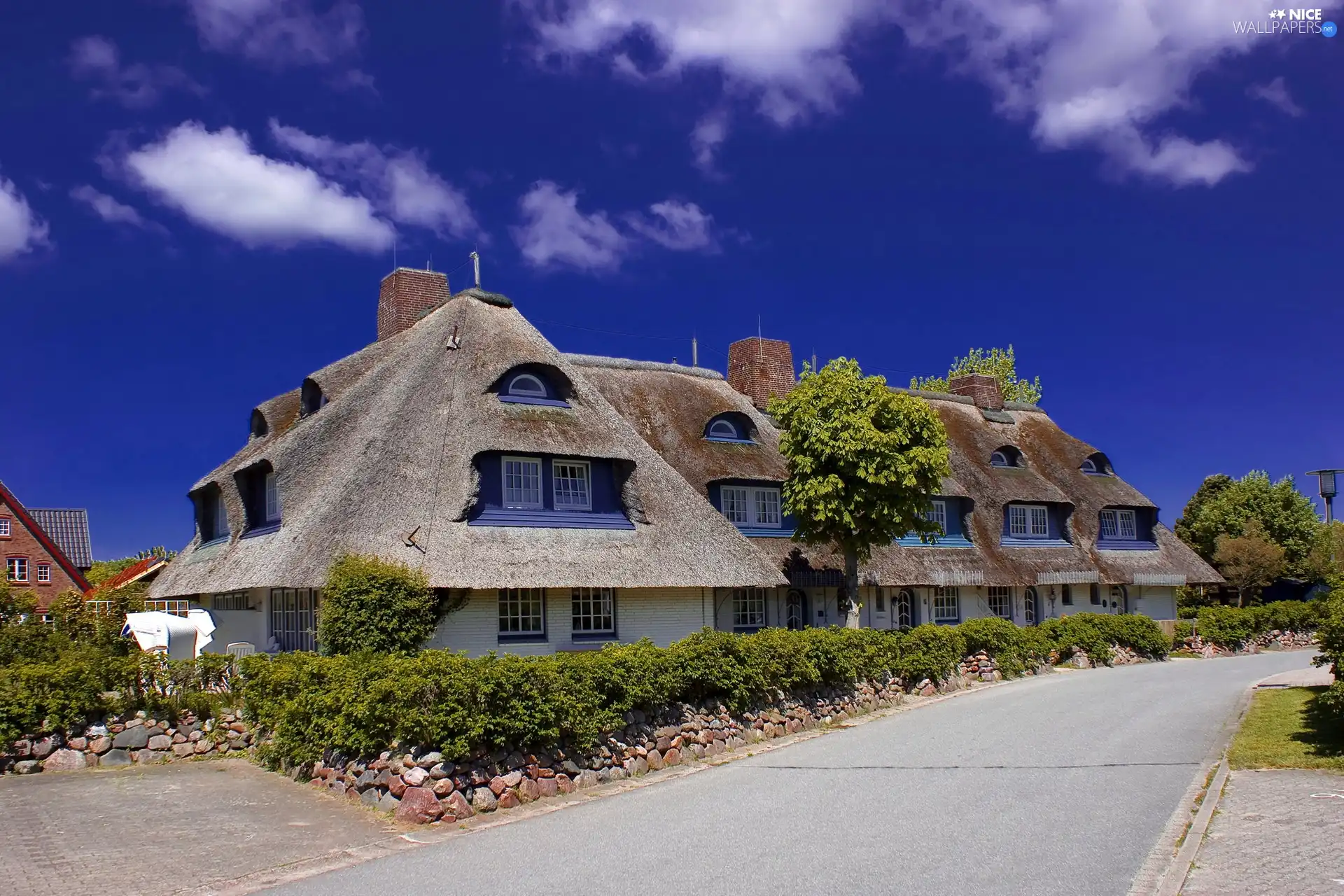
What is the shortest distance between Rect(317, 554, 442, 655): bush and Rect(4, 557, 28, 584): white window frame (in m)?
40.5

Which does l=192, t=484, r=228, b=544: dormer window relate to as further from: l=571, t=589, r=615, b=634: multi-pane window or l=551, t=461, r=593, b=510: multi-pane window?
l=571, t=589, r=615, b=634: multi-pane window

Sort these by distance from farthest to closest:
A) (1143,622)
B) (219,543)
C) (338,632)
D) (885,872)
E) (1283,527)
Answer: (1283,527) → (1143,622) → (219,543) → (338,632) → (885,872)

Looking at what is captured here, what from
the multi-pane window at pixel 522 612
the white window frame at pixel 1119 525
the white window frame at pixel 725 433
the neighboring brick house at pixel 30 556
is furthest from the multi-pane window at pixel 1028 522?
the neighboring brick house at pixel 30 556

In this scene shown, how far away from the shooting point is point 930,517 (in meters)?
33.7

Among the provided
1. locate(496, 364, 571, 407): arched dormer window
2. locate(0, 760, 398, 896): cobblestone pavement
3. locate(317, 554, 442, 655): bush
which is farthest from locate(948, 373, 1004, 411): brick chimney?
locate(0, 760, 398, 896): cobblestone pavement

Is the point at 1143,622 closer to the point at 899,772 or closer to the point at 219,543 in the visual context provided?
the point at 899,772

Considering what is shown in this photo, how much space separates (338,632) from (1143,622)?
2512cm

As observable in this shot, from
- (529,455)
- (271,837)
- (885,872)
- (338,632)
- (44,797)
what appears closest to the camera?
(885,872)

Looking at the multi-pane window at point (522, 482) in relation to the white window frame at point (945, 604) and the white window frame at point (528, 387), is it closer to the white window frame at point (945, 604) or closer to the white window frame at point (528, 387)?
the white window frame at point (528, 387)

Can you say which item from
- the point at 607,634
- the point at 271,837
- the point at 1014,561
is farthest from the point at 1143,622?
the point at 271,837

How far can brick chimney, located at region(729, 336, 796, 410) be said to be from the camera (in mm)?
34906

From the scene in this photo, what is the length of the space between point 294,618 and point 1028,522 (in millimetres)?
25155

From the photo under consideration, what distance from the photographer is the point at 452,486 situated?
21547mm

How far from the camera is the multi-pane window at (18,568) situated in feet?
167
